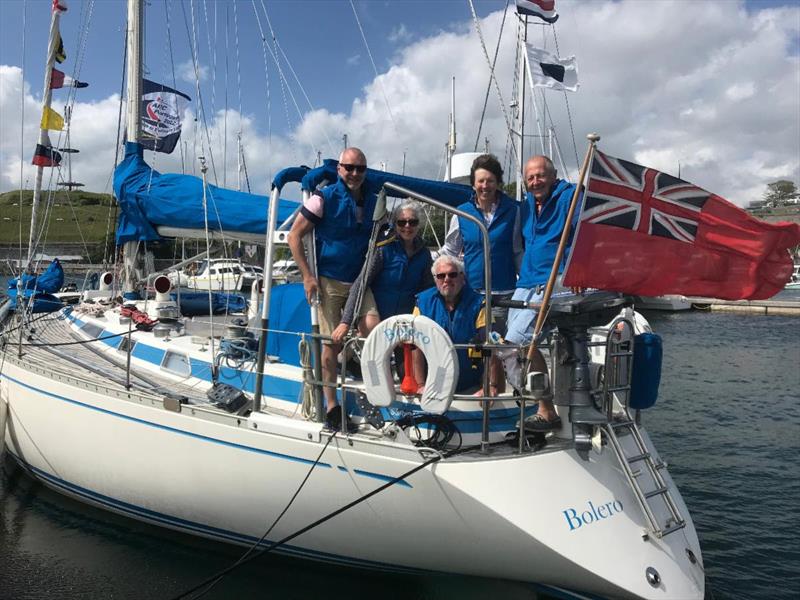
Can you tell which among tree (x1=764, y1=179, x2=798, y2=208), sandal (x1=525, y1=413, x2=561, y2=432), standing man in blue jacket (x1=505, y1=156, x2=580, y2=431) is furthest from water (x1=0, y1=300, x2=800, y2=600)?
tree (x1=764, y1=179, x2=798, y2=208)

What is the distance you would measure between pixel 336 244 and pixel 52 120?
7035mm

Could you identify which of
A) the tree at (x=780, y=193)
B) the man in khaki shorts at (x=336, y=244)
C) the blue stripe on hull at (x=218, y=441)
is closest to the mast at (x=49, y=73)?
the blue stripe on hull at (x=218, y=441)

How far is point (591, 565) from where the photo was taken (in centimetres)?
368

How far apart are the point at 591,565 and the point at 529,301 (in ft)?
5.61

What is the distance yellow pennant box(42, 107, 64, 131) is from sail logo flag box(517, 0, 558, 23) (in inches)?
331

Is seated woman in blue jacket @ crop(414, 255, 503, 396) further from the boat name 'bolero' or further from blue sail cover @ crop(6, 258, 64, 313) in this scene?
blue sail cover @ crop(6, 258, 64, 313)

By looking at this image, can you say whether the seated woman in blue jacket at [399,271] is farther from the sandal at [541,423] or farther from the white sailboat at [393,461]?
the sandal at [541,423]

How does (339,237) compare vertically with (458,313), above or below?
above

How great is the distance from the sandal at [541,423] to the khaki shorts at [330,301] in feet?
4.60

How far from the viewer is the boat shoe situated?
14.4ft

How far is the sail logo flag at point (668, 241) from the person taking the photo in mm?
3756

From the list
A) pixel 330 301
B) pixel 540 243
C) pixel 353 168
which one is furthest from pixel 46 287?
pixel 540 243

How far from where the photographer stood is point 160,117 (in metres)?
8.94

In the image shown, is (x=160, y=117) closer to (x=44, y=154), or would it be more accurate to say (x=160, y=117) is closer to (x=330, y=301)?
(x=44, y=154)
